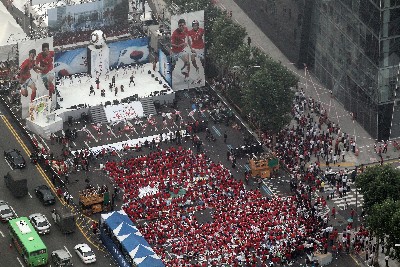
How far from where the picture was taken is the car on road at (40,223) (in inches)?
7116

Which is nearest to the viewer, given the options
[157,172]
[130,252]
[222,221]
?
[130,252]

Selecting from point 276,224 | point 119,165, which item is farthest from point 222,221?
point 119,165

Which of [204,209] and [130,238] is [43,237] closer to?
[130,238]

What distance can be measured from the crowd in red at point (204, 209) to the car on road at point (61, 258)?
11.3 meters

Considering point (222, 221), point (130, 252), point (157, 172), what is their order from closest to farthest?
point (130, 252) < point (222, 221) < point (157, 172)

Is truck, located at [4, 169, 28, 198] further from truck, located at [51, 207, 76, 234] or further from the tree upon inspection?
the tree

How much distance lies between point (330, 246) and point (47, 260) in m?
36.3

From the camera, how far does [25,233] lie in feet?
573

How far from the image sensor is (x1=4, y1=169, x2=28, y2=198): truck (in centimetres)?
18825

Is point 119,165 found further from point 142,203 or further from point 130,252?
point 130,252

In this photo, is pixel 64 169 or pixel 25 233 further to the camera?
pixel 64 169

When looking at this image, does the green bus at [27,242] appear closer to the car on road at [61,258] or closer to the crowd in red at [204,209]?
the car on road at [61,258]

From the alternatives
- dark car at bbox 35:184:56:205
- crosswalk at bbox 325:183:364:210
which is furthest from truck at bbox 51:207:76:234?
crosswalk at bbox 325:183:364:210

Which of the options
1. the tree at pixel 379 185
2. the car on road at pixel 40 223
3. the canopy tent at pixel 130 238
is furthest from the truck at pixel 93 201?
the tree at pixel 379 185
